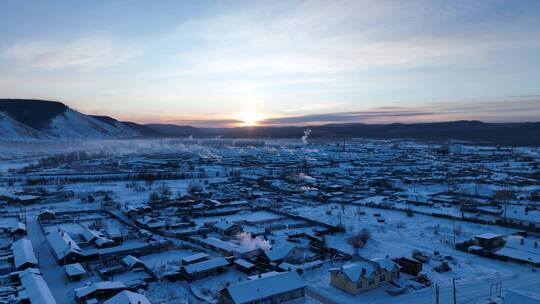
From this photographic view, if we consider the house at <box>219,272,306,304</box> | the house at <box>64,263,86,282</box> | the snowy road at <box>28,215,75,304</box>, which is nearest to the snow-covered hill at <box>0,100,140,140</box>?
the snowy road at <box>28,215,75,304</box>

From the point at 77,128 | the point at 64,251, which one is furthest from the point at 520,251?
the point at 77,128

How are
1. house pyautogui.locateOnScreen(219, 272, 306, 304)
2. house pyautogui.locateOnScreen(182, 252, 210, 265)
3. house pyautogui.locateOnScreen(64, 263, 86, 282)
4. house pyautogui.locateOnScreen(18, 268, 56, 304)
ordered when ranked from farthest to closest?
house pyautogui.locateOnScreen(182, 252, 210, 265)
house pyautogui.locateOnScreen(64, 263, 86, 282)
house pyautogui.locateOnScreen(219, 272, 306, 304)
house pyautogui.locateOnScreen(18, 268, 56, 304)

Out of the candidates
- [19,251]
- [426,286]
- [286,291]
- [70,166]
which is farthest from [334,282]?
[70,166]

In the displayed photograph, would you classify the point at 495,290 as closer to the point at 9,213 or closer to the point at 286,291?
the point at 286,291

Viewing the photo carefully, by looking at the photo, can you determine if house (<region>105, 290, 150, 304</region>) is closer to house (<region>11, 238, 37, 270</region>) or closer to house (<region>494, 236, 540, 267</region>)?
house (<region>11, 238, 37, 270</region>)

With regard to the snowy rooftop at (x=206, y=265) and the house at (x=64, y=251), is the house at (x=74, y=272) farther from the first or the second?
the snowy rooftop at (x=206, y=265)

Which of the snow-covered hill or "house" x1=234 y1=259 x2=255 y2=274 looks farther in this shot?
the snow-covered hill
